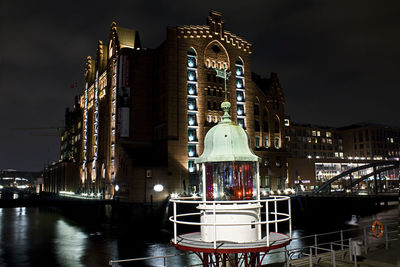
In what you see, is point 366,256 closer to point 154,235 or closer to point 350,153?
point 154,235

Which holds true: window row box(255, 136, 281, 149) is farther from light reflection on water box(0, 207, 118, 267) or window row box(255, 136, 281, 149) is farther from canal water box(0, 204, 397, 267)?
light reflection on water box(0, 207, 118, 267)

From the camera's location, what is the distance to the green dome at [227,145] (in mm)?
10164

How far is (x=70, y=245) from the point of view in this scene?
3134cm

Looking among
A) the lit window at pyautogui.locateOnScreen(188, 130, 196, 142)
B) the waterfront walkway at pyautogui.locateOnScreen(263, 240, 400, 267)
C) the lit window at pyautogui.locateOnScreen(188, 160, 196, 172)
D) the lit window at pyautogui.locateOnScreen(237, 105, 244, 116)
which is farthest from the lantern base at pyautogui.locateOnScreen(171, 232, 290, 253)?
the lit window at pyautogui.locateOnScreen(237, 105, 244, 116)

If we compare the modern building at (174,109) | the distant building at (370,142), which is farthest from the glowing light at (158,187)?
the distant building at (370,142)

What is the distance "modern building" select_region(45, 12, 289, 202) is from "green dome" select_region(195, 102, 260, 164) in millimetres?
60966

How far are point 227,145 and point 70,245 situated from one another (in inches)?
1042

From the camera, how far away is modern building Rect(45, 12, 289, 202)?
7506cm

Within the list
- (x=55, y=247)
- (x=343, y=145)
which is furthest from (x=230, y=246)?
(x=343, y=145)

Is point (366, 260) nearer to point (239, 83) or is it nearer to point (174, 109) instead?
point (174, 109)

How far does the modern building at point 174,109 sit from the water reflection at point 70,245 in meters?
30.2

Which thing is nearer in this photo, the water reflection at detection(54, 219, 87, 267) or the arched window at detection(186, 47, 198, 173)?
the water reflection at detection(54, 219, 87, 267)

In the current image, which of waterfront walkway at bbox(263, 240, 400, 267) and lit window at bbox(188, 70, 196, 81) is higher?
lit window at bbox(188, 70, 196, 81)

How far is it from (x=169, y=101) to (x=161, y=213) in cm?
2813
